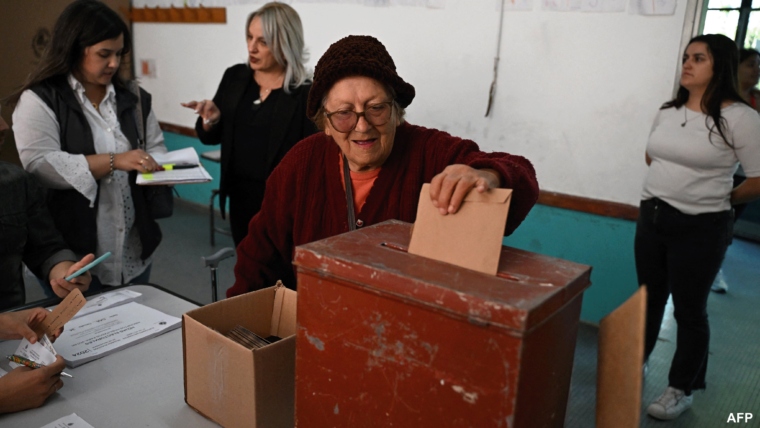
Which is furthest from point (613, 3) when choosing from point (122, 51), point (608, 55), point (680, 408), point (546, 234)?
point (122, 51)

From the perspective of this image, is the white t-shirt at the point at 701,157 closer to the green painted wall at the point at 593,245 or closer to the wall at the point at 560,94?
the wall at the point at 560,94

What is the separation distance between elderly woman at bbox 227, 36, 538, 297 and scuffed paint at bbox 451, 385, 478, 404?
49cm

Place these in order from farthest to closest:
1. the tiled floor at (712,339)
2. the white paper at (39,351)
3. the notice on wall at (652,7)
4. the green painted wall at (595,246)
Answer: the green painted wall at (595,246) → the notice on wall at (652,7) → the tiled floor at (712,339) → the white paper at (39,351)

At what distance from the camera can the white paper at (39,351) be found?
4.05 ft

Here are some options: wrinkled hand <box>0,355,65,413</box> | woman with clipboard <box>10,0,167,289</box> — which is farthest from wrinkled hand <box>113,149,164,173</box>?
wrinkled hand <box>0,355,65,413</box>

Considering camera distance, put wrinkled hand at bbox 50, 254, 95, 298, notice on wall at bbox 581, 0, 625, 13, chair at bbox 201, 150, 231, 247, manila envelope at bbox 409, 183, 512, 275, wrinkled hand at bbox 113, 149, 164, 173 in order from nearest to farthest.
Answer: manila envelope at bbox 409, 183, 512, 275
wrinkled hand at bbox 50, 254, 95, 298
wrinkled hand at bbox 113, 149, 164, 173
notice on wall at bbox 581, 0, 625, 13
chair at bbox 201, 150, 231, 247

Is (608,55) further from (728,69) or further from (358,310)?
(358,310)

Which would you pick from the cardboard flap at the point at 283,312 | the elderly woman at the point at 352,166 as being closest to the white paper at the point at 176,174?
the elderly woman at the point at 352,166

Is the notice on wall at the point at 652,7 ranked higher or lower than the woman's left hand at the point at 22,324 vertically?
higher

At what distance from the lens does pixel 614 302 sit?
3.07 m

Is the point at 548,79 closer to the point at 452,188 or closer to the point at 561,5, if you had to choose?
the point at 561,5

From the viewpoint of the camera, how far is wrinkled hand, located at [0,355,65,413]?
3.71ft

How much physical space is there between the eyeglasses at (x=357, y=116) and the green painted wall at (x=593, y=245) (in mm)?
2100
